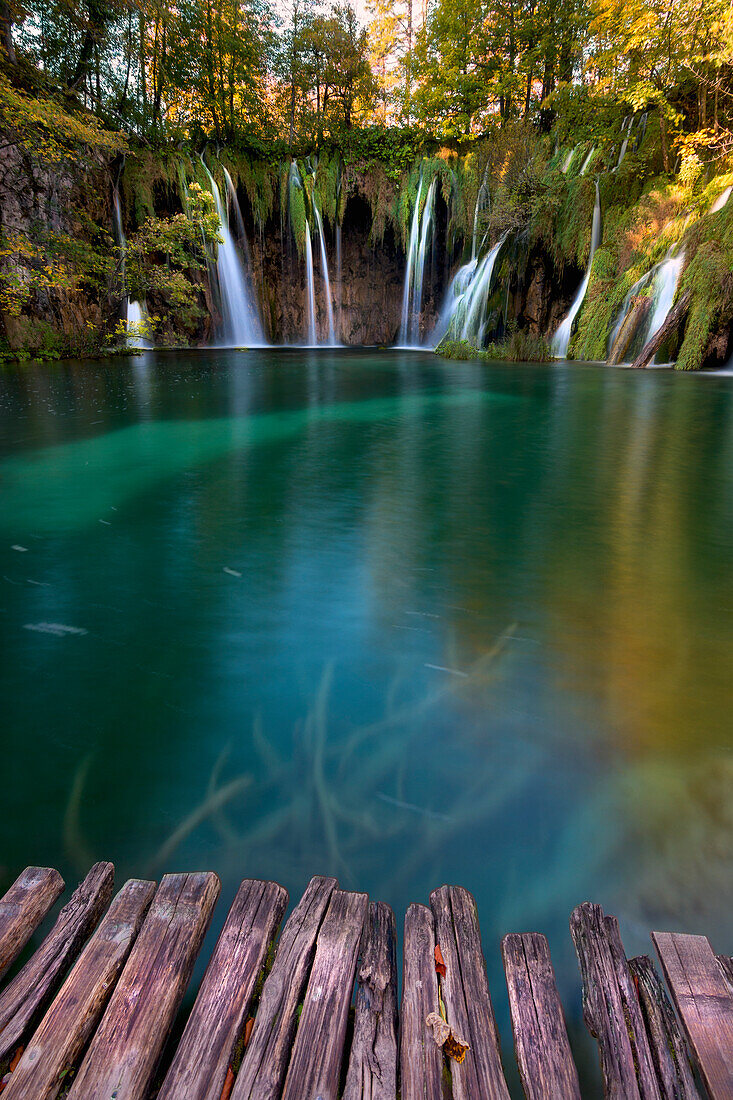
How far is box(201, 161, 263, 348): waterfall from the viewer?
20703 millimetres

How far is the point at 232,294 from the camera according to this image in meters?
21.6

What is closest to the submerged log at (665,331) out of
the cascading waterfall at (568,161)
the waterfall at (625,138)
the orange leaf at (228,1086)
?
the waterfall at (625,138)

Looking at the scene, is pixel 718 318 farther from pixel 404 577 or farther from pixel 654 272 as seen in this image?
pixel 404 577

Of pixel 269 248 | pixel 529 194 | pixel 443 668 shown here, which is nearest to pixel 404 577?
pixel 443 668

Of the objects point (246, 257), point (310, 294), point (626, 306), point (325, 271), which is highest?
point (246, 257)

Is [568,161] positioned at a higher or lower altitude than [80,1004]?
higher

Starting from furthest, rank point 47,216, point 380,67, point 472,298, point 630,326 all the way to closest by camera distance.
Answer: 1. point 380,67
2. point 472,298
3. point 47,216
4. point 630,326

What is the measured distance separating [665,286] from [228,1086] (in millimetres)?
14917

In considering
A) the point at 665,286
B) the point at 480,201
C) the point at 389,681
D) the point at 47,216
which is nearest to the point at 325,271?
the point at 480,201

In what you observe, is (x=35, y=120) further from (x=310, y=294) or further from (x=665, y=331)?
(x=310, y=294)

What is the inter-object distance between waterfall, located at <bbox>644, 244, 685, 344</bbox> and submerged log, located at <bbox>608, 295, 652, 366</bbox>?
8.4 inches

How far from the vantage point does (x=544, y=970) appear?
1.09 metres

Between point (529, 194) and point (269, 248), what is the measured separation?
438 inches

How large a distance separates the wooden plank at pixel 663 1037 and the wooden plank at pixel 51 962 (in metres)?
1.11
